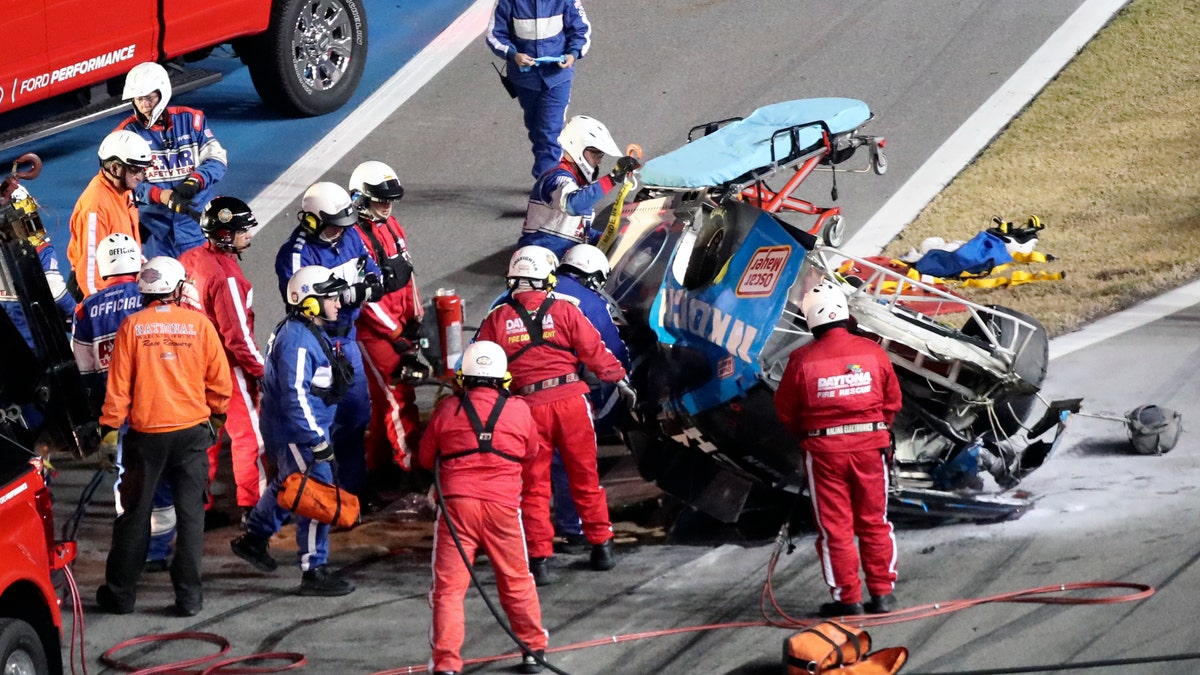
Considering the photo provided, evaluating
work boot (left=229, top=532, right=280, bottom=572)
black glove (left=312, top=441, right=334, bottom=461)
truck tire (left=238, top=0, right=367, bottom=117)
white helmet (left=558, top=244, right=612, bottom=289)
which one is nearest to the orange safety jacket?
black glove (left=312, top=441, right=334, bottom=461)

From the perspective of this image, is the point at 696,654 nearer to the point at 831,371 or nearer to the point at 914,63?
the point at 831,371

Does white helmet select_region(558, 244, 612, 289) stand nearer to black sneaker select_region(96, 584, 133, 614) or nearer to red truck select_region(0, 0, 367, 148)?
black sneaker select_region(96, 584, 133, 614)

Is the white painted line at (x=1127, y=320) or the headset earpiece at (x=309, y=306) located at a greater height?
the headset earpiece at (x=309, y=306)

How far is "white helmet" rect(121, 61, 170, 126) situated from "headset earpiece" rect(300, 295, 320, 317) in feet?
10.9

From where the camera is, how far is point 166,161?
1138 cm

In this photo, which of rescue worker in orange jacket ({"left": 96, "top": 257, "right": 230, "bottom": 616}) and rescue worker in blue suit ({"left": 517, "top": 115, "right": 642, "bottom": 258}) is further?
rescue worker in blue suit ({"left": 517, "top": 115, "right": 642, "bottom": 258})

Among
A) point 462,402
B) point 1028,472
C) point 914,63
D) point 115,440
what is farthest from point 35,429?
point 914,63

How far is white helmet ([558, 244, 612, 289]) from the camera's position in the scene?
9047 millimetres

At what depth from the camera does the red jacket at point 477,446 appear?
25.2ft

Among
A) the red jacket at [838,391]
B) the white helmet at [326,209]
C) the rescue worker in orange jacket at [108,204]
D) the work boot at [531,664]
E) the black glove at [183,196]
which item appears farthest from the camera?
the black glove at [183,196]

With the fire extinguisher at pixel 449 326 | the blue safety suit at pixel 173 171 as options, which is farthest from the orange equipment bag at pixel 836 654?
the blue safety suit at pixel 173 171

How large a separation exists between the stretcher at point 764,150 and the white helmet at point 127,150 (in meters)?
3.65

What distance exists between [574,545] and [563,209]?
94.3 inches

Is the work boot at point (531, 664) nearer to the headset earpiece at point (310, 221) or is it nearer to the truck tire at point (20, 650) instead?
the truck tire at point (20, 650)
